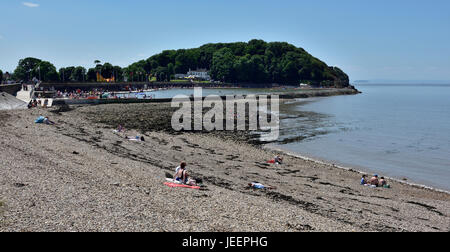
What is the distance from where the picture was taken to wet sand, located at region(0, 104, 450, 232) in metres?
9.80

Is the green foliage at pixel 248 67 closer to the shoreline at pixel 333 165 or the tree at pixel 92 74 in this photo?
the tree at pixel 92 74

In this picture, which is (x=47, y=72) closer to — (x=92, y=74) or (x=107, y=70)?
(x=92, y=74)

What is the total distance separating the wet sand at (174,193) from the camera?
A: 9.80 meters

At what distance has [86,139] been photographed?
948 inches

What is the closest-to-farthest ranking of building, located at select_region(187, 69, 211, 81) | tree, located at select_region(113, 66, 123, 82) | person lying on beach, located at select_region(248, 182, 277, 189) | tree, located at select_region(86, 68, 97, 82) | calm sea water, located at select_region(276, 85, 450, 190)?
person lying on beach, located at select_region(248, 182, 277, 189) → calm sea water, located at select_region(276, 85, 450, 190) → tree, located at select_region(86, 68, 97, 82) → tree, located at select_region(113, 66, 123, 82) → building, located at select_region(187, 69, 211, 81)

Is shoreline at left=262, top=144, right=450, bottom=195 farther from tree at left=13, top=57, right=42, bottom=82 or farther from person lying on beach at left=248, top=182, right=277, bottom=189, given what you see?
tree at left=13, top=57, right=42, bottom=82

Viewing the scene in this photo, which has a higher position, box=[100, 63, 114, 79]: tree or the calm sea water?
box=[100, 63, 114, 79]: tree

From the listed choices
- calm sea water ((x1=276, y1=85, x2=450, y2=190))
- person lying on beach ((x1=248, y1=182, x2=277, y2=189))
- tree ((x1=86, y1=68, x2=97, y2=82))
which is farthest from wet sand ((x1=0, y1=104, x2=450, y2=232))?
tree ((x1=86, y1=68, x2=97, y2=82))

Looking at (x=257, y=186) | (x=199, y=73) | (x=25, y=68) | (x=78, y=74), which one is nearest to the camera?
(x=257, y=186)

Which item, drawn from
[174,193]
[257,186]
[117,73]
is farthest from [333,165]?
[117,73]

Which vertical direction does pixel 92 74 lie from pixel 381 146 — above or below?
above

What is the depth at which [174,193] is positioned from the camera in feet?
42.2

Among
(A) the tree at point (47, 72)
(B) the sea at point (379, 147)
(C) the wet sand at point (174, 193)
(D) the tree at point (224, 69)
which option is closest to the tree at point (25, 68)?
(A) the tree at point (47, 72)
